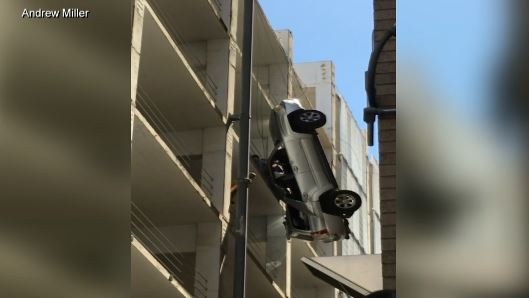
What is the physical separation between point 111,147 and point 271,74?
26.6 metres

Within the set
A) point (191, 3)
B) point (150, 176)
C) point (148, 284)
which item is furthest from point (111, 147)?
point (191, 3)

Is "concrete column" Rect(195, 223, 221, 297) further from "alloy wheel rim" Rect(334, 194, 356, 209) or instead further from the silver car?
"alloy wheel rim" Rect(334, 194, 356, 209)

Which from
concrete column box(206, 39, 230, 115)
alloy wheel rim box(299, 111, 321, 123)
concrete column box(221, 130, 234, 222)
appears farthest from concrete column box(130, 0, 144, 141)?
concrete column box(206, 39, 230, 115)

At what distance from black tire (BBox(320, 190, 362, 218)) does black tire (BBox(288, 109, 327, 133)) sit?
1.88 metres

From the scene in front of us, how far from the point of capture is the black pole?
7605mm

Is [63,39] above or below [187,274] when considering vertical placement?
below

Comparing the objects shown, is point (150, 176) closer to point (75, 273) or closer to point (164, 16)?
point (164, 16)

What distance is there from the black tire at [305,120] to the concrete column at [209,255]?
7.22 metres

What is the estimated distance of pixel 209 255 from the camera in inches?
779

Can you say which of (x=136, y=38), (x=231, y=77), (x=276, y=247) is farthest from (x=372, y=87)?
(x=276, y=247)

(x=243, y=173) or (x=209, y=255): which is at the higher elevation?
(x=209, y=255)

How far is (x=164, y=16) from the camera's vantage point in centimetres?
2072

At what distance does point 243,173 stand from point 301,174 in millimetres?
3702

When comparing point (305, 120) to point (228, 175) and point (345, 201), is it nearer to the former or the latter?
point (345, 201)
